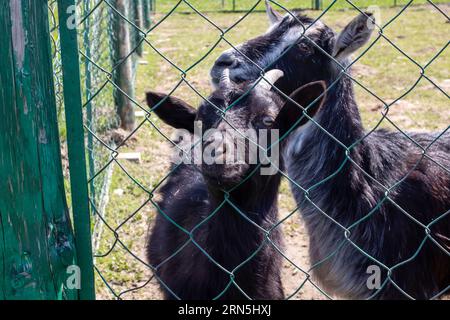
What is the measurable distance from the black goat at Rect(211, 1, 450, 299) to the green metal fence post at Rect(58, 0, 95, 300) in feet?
6.82

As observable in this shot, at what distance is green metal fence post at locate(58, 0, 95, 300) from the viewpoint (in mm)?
1944

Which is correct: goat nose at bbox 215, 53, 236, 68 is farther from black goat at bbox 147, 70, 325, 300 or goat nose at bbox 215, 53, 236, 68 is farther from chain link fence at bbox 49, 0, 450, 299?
black goat at bbox 147, 70, 325, 300

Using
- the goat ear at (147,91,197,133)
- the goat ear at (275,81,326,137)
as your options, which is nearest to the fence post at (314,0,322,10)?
the goat ear at (147,91,197,133)

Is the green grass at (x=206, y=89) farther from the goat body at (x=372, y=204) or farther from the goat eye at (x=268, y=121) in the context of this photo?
the goat eye at (x=268, y=121)

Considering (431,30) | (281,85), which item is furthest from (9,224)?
(431,30)

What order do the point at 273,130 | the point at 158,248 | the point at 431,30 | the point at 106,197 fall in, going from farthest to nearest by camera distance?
the point at 431,30, the point at 106,197, the point at 158,248, the point at 273,130

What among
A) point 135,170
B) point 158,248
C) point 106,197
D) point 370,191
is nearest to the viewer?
point 370,191

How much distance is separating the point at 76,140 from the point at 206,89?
782 centimetres

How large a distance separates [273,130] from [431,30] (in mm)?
13015

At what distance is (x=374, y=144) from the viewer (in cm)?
425

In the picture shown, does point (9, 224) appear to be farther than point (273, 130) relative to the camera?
No

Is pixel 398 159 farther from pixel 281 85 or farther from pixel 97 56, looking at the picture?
pixel 97 56

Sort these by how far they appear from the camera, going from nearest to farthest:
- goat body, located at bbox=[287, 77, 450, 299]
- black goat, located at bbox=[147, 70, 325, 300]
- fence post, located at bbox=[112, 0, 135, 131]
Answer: black goat, located at bbox=[147, 70, 325, 300]
goat body, located at bbox=[287, 77, 450, 299]
fence post, located at bbox=[112, 0, 135, 131]

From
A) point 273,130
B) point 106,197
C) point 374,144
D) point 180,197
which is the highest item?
point 273,130
